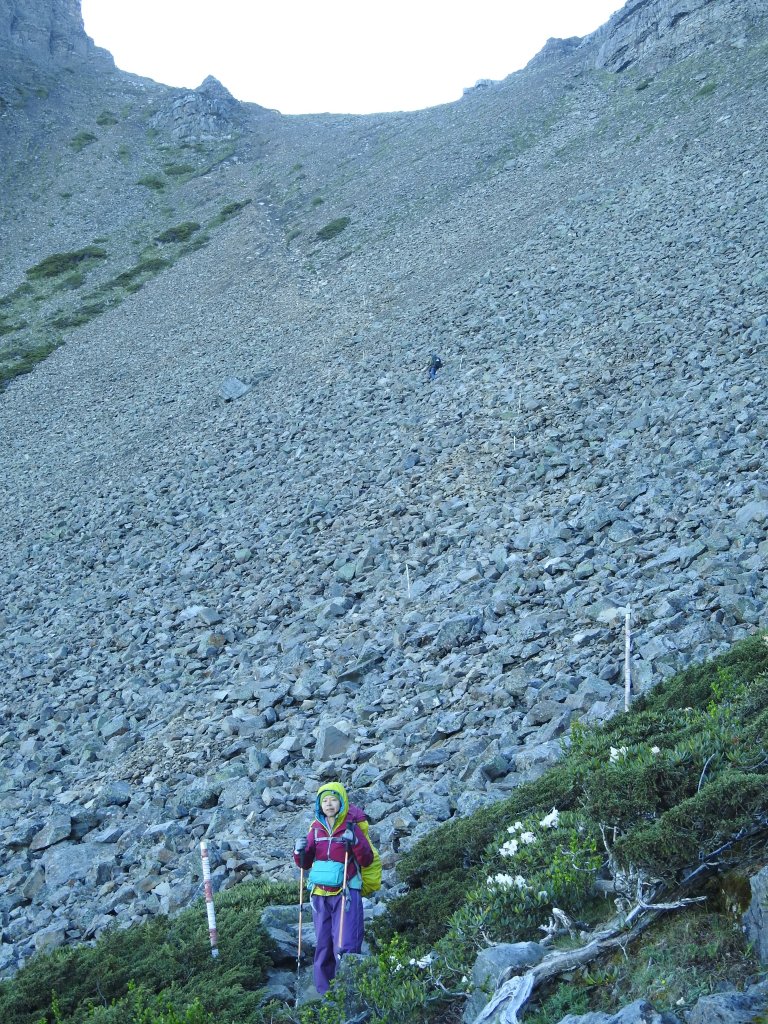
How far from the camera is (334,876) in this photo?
5.68 metres

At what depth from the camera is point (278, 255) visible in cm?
4319

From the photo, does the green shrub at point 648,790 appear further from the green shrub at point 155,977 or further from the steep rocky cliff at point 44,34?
the steep rocky cliff at point 44,34

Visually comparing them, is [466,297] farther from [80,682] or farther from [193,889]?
[193,889]

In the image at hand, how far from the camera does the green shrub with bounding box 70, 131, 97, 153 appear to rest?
69438 mm

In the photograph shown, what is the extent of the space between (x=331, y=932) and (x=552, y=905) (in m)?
1.58

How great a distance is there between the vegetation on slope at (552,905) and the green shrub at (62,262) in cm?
5193

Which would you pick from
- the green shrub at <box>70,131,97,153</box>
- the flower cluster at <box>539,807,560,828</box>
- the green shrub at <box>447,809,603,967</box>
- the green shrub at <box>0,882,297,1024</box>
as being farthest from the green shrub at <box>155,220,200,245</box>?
the green shrub at <box>447,809,603,967</box>

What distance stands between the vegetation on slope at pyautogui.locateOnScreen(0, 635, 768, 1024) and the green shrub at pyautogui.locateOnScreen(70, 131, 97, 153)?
7491 centimetres

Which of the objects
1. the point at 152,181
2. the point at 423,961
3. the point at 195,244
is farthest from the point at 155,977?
the point at 152,181

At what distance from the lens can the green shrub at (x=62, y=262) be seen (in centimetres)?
5172

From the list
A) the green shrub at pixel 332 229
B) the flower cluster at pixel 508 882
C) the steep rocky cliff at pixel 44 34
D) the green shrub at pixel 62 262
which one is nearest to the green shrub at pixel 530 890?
the flower cluster at pixel 508 882

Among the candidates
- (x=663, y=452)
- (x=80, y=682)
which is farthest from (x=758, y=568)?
(x=80, y=682)

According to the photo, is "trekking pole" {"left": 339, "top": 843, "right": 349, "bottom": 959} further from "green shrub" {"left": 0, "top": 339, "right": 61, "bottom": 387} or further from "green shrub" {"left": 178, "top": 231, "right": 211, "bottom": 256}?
"green shrub" {"left": 178, "top": 231, "right": 211, "bottom": 256}

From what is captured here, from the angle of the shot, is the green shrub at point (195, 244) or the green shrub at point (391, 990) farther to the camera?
the green shrub at point (195, 244)
